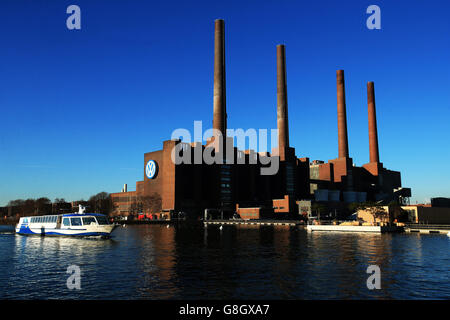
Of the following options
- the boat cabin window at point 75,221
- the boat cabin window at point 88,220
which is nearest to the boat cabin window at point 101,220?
the boat cabin window at point 88,220

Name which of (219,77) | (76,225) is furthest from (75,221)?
(219,77)

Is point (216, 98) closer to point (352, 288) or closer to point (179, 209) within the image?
point (179, 209)

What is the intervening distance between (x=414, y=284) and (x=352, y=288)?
6.40 m

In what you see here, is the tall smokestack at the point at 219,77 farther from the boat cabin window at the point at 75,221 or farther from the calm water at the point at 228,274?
the calm water at the point at 228,274

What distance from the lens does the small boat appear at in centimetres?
7556

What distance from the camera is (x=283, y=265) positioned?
41.6 metres

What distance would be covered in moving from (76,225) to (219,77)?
5042 inches

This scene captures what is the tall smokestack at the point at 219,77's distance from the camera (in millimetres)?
189375

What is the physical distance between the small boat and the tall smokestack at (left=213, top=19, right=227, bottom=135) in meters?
115

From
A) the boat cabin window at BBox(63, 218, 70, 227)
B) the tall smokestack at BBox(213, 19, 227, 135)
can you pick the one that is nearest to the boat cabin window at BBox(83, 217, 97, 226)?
the boat cabin window at BBox(63, 218, 70, 227)

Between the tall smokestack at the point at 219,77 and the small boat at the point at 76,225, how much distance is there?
11461 cm

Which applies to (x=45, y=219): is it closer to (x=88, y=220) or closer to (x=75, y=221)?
(x=75, y=221)

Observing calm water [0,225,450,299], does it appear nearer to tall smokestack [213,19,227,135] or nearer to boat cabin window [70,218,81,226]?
boat cabin window [70,218,81,226]
